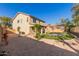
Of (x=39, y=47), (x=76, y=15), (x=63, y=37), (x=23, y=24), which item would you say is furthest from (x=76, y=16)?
(x=23, y=24)

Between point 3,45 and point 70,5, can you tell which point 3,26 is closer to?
point 3,45

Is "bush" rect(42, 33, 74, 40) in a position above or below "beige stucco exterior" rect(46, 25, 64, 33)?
below

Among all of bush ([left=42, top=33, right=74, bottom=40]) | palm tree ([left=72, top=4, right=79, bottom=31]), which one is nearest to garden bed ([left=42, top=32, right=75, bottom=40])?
bush ([left=42, top=33, right=74, bottom=40])

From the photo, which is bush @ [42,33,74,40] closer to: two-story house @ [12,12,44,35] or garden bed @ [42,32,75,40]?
garden bed @ [42,32,75,40]

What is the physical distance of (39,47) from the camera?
880 cm

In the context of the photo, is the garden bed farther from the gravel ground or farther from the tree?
the tree

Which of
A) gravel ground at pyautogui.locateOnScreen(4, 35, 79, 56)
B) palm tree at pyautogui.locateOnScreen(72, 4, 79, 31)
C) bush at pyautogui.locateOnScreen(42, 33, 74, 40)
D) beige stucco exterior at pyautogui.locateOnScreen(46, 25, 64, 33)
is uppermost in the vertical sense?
palm tree at pyautogui.locateOnScreen(72, 4, 79, 31)

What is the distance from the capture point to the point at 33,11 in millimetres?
8750

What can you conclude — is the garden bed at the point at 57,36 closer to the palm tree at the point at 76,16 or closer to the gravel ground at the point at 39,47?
the gravel ground at the point at 39,47

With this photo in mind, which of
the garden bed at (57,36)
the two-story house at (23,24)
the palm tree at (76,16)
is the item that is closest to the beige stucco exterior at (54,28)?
the garden bed at (57,36)

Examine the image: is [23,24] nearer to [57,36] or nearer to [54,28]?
[54,28]

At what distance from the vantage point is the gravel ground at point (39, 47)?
8734 mm

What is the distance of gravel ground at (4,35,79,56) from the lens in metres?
8.73

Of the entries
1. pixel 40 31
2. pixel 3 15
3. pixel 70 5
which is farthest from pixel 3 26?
pixel 70 5
